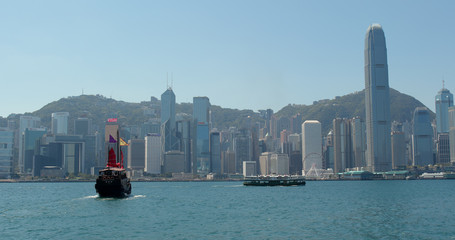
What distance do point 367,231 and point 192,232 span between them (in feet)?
76.2

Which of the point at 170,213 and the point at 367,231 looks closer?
the point at 367,231

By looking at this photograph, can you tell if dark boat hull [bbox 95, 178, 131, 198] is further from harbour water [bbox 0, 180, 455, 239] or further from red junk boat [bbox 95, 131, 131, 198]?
harbour water [bbox 0, 180, 455, 239]

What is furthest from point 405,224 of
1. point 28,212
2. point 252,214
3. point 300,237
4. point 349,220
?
point 28,212

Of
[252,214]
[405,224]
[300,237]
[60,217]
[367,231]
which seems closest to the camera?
[300,237]

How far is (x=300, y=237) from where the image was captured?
6594cm

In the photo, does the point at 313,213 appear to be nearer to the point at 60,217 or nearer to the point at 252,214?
the point at 252,214

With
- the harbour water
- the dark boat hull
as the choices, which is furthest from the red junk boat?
the harbour water

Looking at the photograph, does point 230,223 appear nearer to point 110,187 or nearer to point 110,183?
point 110,183

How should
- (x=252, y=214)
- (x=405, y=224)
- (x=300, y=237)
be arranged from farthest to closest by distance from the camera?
(x=252, y=214), (x=405, y=224), (x=300, y=237)

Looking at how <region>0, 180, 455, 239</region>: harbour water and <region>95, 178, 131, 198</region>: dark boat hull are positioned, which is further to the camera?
<region>95, 178, 131, 198</region>: dark boat hull

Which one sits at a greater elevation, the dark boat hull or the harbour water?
the dark boat hull

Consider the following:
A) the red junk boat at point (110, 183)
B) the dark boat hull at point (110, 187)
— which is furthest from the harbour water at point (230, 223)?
the red junk boat at point (110, 183)

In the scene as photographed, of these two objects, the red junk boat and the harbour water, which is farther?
the red junk boat

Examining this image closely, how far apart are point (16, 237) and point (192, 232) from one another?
22.4m
